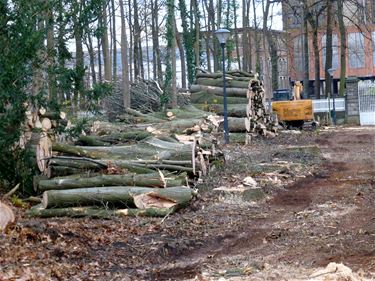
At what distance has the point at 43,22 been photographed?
11688mm

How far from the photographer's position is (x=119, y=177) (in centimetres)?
1132

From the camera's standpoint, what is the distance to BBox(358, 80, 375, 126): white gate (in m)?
36.2

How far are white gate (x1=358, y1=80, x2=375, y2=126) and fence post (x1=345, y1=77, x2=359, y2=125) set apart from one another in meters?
0.20

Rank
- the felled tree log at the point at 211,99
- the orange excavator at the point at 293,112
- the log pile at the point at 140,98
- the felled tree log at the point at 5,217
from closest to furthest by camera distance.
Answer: the felled tree log at the point at 5,217
the felled tree log at the point at 211,99
the log pile at the point at 140,98
the orange excavator at the point at 293,112

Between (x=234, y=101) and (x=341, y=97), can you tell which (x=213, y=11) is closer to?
(x=341, y=97)

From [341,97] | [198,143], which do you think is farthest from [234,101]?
[341,97]

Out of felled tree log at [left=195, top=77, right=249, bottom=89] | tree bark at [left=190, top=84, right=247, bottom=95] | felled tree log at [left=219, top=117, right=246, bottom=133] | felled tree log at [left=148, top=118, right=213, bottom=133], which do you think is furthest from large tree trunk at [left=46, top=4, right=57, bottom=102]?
felled tree log at [left=195, top=77, right=249, bottom=89]

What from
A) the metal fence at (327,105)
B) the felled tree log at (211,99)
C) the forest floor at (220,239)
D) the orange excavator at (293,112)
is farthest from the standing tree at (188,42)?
the forest floor at (220,239)

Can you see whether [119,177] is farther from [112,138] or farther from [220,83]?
[220,83]

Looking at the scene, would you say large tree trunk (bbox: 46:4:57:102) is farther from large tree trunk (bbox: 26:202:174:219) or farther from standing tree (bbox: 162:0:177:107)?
A: standing tree (bbox: 162:0:177:107)

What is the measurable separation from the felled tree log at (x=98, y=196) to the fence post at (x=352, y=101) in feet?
89.4

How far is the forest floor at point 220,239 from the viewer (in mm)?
7438

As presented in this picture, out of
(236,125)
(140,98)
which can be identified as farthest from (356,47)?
(236,125)

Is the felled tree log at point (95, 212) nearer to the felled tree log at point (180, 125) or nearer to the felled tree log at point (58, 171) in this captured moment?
the felled tree log at point (58, 171)
